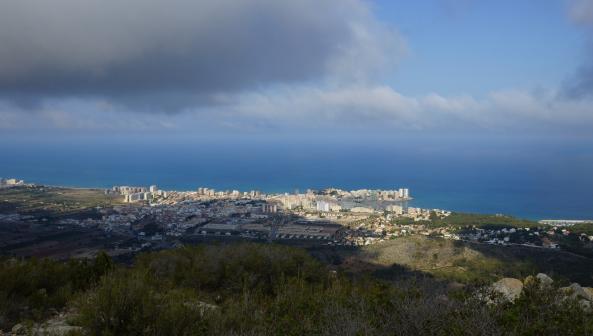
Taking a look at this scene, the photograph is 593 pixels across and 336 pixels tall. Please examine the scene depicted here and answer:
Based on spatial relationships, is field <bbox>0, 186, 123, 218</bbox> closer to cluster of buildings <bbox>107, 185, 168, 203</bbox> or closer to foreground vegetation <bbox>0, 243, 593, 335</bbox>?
cluster of buildings <bbox>107, 185, 168, 203</bbox>

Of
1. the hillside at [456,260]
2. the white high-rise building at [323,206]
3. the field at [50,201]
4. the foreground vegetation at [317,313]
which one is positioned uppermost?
the foreground vegetation at [317,313]

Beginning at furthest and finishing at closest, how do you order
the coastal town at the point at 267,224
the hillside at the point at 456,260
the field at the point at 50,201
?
the field at the point at 50,201 → the coastal town at the point at 267,224 → the hillside at the point at 456,260

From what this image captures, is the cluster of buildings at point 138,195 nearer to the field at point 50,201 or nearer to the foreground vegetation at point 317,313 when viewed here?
the field at point 50,201

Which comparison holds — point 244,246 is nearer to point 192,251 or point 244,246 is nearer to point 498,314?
point 192,251

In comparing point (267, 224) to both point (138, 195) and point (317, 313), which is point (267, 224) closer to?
point (138, 195)

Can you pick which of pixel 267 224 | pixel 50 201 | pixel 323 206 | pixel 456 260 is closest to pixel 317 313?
pixel 456 260

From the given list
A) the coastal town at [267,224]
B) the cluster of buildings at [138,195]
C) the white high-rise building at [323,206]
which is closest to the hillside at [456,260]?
the coastal town at [267,224]

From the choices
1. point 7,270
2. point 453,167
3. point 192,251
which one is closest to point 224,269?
point 192,251

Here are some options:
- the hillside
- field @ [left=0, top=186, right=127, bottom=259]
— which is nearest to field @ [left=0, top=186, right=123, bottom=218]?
field @ [left=0, top=186, right=127, bottom=259]
